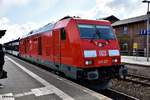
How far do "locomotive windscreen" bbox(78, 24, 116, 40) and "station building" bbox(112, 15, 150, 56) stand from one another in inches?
1326

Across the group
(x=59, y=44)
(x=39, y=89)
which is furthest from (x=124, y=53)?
Answer: (x=39, y=89)

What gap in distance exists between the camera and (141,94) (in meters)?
11.6

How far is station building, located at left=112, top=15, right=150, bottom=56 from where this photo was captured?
4853cm

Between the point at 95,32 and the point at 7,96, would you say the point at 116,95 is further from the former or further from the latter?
the point at 7,96

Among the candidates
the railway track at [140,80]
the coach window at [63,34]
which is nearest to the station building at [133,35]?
the railway track at [140,80]

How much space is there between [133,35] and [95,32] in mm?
41859

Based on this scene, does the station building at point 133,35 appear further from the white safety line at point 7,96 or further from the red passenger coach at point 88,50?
the white safety line at point 7,96

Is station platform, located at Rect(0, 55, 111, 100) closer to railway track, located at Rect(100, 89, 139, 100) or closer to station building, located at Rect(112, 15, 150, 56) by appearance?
railway track, located at Rect(100, 89, 139, 100)

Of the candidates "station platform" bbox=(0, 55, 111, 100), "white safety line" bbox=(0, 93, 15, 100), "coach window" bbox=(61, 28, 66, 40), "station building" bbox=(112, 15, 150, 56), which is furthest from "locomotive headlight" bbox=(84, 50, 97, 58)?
"station building" bbox=(112, 15, 150, 56)

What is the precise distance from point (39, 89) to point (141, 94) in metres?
4.21

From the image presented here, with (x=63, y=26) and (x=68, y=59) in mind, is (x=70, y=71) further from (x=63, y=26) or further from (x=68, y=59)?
(x=63, y=26)

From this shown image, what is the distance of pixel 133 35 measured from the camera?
52.9 m

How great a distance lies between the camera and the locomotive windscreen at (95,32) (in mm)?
11984

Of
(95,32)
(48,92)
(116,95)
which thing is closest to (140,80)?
(116,95)
